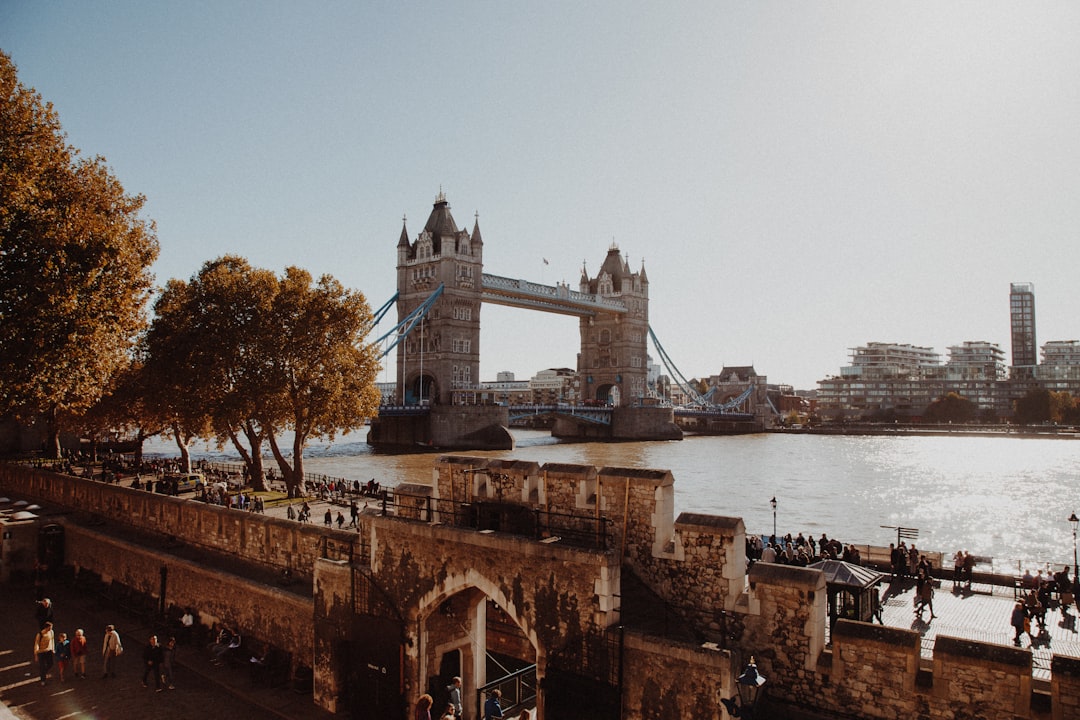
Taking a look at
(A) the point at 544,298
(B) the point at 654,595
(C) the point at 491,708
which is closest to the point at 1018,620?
(B) the point at 654,595

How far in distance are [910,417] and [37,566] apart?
137004mm

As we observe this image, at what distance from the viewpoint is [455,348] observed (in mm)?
76125

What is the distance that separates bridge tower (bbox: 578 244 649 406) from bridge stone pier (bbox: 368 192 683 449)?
289 millimetres

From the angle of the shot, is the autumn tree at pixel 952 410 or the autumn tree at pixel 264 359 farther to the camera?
the autumn tree at pixel 952 410

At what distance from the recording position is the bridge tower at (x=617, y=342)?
10438cm

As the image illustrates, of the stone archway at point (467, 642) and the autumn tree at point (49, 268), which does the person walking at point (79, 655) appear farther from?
the stone archway at point (467, 642)

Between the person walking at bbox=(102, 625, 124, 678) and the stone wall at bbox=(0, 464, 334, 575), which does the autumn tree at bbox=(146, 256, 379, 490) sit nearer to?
the stone wall at bbox=(0, 464, 334, 575)

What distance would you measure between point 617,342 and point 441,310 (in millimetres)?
36547

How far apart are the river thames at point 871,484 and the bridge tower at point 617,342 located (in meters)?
23.6

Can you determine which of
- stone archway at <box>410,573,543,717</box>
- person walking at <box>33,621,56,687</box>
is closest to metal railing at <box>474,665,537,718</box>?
stone archway at <box>410,573,543,717</box>

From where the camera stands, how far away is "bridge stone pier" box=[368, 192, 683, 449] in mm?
68062

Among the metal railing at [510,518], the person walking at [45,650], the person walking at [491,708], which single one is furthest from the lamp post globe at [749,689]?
the person walking at [45,650]

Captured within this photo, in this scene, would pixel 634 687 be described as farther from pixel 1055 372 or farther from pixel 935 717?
pixel 1055 372

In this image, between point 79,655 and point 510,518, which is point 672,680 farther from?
point 79,655
